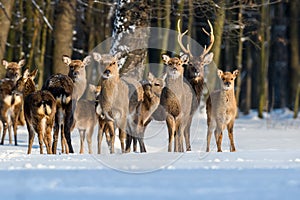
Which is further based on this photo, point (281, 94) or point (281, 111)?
point (281, 94)

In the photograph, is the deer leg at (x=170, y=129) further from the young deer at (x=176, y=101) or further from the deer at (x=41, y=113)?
the deer at (x=41, y=113)

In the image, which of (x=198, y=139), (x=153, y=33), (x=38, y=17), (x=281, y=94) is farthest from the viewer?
(x=281, y=94)

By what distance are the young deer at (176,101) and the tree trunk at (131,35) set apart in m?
2.80

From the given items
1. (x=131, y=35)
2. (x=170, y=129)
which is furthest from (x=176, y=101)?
(x=131, y=35)

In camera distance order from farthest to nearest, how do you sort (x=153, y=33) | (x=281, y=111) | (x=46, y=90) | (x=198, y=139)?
1. (x=281, y=111)
2. (x=153, y=33)
3. (x=198, y=139)
4. (x=46, y=90)

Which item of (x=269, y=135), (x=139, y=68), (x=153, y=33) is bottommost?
(x=269, y=135)

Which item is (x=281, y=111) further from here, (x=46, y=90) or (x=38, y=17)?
(x=46, y=90)

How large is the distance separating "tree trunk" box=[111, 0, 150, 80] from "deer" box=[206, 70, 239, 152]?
2.92m

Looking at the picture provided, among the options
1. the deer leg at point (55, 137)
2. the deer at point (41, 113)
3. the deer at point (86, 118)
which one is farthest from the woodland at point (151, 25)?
the deer at point (41, 113)
